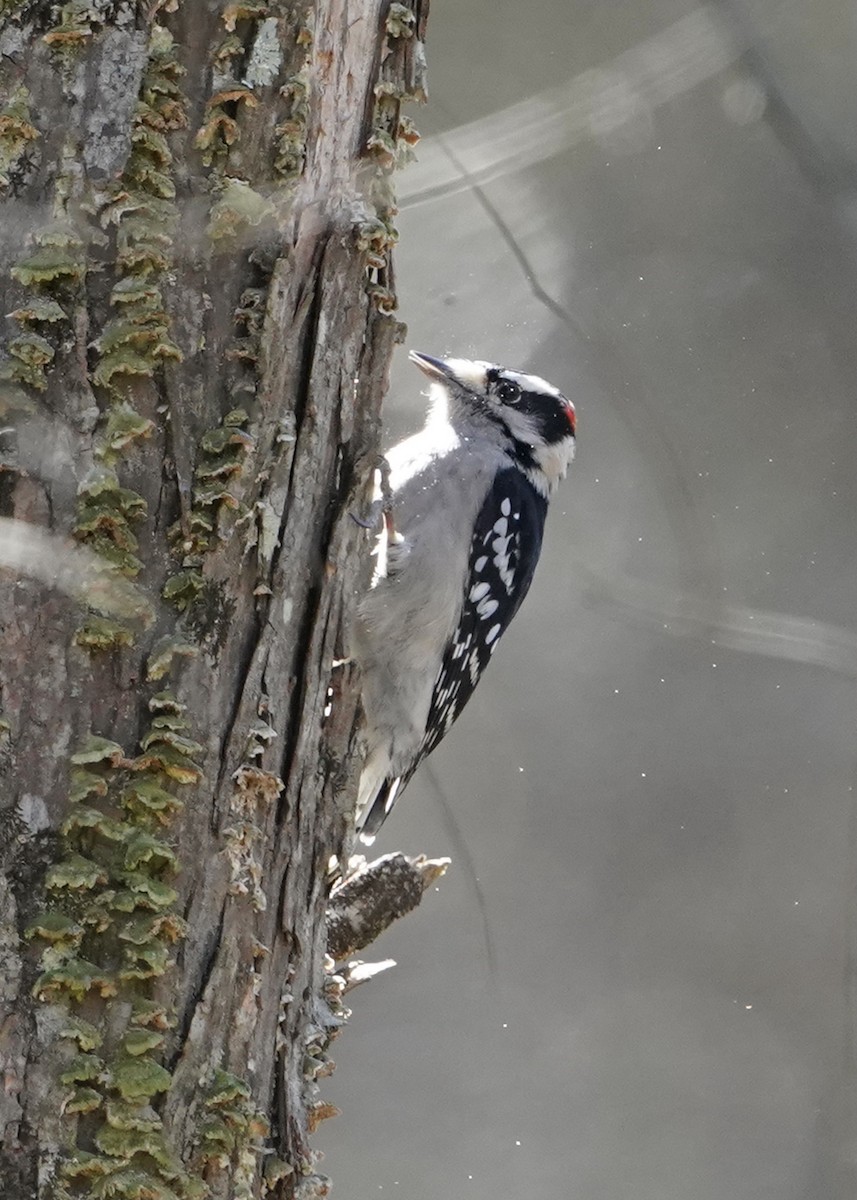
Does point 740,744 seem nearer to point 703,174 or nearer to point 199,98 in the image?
point 703,174

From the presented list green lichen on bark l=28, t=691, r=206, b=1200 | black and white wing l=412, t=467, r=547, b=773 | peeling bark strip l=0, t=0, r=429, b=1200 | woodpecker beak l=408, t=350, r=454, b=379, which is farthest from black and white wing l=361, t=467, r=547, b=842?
green lichen on bark l=28, t=691, r=206, b=1200

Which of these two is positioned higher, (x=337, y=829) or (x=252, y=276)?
(x=252, y=276)

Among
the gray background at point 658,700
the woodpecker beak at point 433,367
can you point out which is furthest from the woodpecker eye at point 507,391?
the gray background at point 658,700

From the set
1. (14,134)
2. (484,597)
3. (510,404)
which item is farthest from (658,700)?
(14,134)

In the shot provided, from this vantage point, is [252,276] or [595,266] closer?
[252,276]

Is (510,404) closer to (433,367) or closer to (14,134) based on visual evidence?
(433,367)

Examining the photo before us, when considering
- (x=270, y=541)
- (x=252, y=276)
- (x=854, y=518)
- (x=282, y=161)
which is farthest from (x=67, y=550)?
(x=854, y=518)

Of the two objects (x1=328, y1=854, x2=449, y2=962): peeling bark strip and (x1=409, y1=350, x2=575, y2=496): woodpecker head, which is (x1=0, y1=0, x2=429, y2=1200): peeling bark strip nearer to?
(x1=328, y1=854, x2=449, y2=962): peeling bark strip
